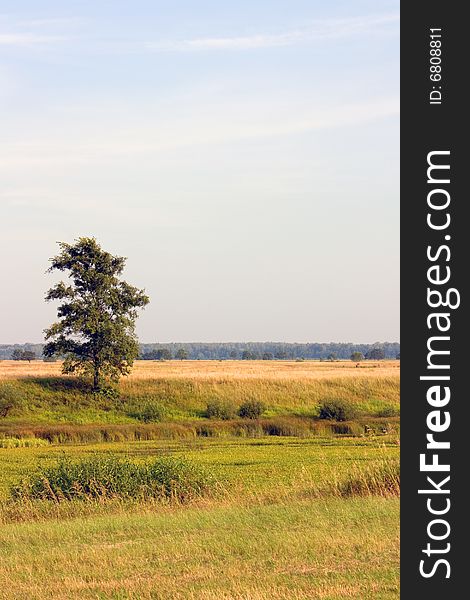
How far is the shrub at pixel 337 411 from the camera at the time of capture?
6281cm

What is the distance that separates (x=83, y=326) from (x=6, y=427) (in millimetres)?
10323

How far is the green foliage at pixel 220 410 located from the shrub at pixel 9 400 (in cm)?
1337

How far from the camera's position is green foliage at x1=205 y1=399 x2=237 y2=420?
6412 cm

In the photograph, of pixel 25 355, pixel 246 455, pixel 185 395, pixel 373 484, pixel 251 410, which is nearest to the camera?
pixel 373 484

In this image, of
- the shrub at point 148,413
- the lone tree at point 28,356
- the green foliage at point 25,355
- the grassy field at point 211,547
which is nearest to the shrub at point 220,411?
the shrub at point 148,413

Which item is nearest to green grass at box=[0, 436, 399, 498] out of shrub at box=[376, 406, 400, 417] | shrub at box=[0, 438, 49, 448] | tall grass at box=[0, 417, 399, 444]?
shrub at box=[0, 438, 49, 448]

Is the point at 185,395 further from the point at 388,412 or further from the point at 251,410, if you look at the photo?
the point at 388,412

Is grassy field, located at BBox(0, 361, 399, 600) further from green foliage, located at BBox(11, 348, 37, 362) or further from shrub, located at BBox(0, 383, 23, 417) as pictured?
green foliage, located at BBox(11, 348, 37, 362)

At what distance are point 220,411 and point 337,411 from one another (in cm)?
839

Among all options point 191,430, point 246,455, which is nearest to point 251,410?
point 191,430

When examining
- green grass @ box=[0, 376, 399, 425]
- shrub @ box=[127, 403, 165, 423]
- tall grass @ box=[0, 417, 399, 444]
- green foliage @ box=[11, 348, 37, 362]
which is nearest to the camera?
tall grass @ box=[0, 417, 399, 444]

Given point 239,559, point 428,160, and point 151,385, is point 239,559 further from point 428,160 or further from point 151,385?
point 151,385

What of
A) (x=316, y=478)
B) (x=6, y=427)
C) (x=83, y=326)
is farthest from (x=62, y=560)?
(x=83, y=326)

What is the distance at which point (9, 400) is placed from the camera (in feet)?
205
